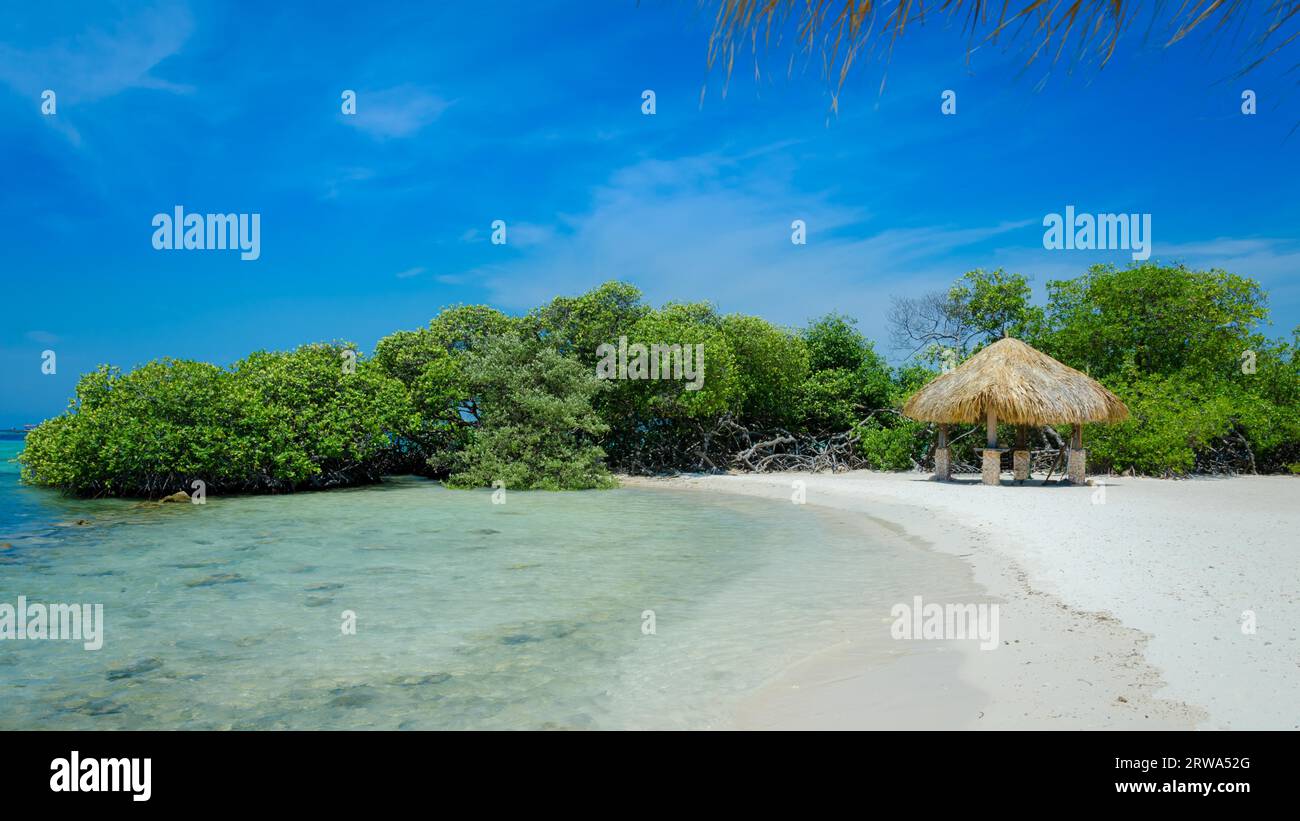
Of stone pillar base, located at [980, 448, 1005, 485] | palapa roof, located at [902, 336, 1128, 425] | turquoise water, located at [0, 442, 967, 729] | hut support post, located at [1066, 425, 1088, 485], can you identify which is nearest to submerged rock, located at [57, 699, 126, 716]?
turquoise water, located at [0, 442, 967, 729]

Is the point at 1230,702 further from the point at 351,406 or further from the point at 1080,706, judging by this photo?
the point at 351,406

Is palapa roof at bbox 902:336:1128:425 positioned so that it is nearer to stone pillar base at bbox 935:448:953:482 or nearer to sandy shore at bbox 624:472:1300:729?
stone pillar base at bbox 935:448:953:482

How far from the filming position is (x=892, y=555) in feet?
31.7

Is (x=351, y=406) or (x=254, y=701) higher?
(x=351, y=406)

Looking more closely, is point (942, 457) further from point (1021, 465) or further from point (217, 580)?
point (217, 580)

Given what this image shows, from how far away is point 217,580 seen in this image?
28.8ft

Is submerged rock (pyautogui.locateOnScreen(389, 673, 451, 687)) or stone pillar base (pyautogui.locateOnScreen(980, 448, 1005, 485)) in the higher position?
stone pillar base (pyautogui.locateOnScreen(980, 448, 1005, 485))

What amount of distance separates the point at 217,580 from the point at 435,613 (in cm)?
333

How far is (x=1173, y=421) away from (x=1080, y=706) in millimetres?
16823

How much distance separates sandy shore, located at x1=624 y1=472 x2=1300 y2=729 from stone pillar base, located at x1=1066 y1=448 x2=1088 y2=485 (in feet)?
17.4

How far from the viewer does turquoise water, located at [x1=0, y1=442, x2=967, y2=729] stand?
4930 millimetres

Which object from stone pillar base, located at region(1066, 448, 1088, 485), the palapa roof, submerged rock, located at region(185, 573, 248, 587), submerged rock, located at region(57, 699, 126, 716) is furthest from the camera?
stone pillar base, located at region(1066, 448, 1088, 485)

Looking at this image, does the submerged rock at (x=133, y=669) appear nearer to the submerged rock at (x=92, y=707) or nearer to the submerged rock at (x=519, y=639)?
the submerged rock at (x=92, y=707)
